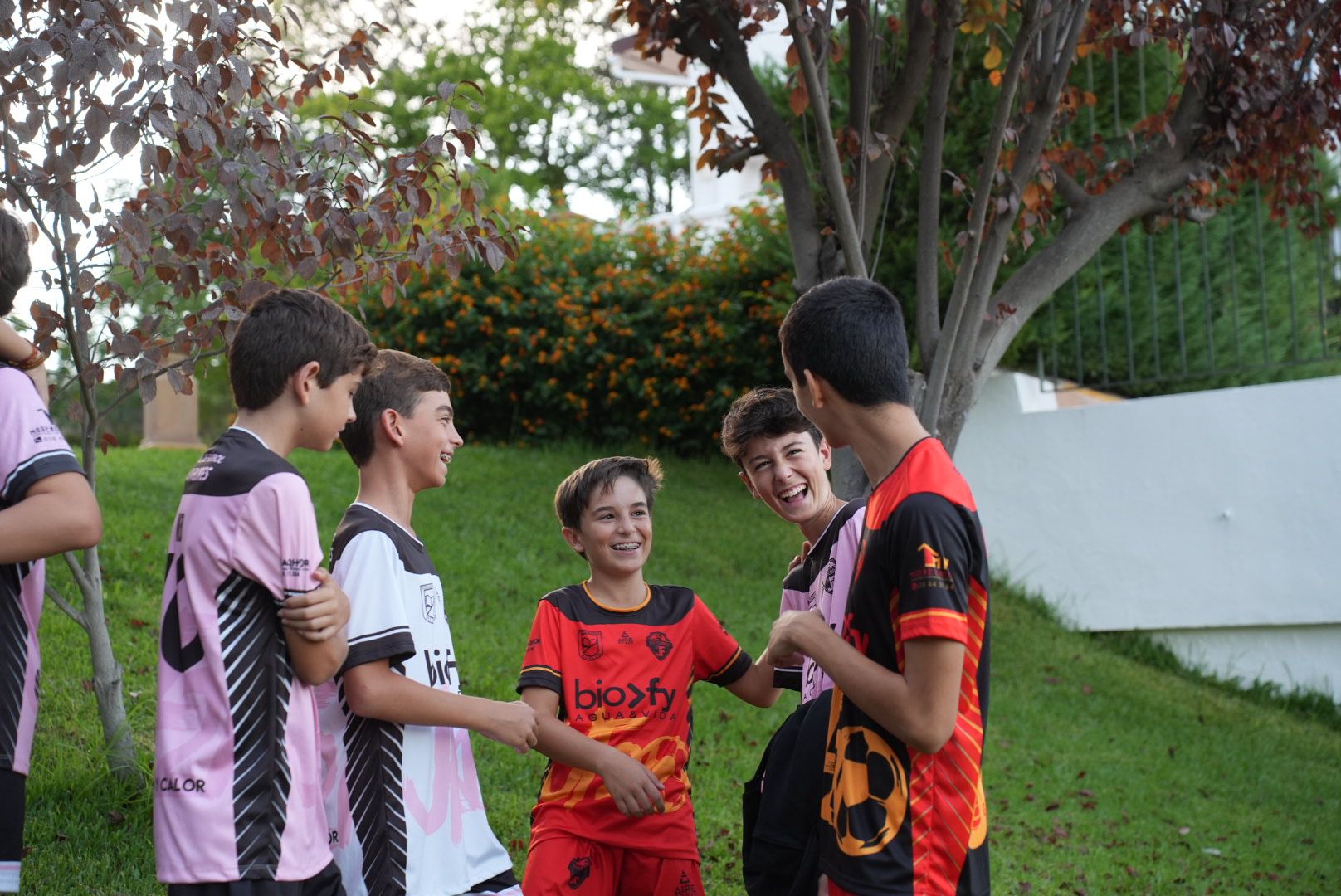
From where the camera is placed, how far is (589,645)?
10.6ft

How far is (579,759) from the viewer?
9.91 ft

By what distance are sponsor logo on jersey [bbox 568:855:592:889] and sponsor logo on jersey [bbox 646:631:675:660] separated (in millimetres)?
516

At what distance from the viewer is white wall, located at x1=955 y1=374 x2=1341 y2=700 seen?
781cm

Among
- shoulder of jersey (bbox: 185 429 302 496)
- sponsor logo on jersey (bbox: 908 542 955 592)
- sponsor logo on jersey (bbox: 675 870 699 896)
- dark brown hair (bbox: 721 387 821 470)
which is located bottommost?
sponsor logo on jersey (bbox: 675 870 699 896)

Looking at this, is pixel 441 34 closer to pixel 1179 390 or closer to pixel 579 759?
pixel 1179 390

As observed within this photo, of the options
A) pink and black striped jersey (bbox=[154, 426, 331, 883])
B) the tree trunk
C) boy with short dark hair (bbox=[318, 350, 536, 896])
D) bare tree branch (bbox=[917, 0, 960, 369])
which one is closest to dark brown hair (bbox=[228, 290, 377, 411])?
pink and black striped jersey (bbox=[154, 426, 331, 883])

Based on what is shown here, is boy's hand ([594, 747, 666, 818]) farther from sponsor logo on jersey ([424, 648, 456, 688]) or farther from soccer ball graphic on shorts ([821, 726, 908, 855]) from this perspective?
soccer ball graphic on shorts ([821, 726, 908, 855])

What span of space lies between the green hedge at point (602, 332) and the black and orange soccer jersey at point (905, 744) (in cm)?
780

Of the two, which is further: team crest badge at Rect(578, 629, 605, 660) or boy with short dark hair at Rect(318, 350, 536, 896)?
team crest badge at Rect(578, 629, 605, 660)

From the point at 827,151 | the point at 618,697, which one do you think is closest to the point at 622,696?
the point at 618,697

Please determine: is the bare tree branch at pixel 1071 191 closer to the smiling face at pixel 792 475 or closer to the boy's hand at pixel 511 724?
the smiling face at pixel 792 475

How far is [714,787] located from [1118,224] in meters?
2.81

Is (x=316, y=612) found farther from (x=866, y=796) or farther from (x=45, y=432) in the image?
(x=866, y=796)

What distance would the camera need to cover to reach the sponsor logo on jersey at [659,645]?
10.7ft
